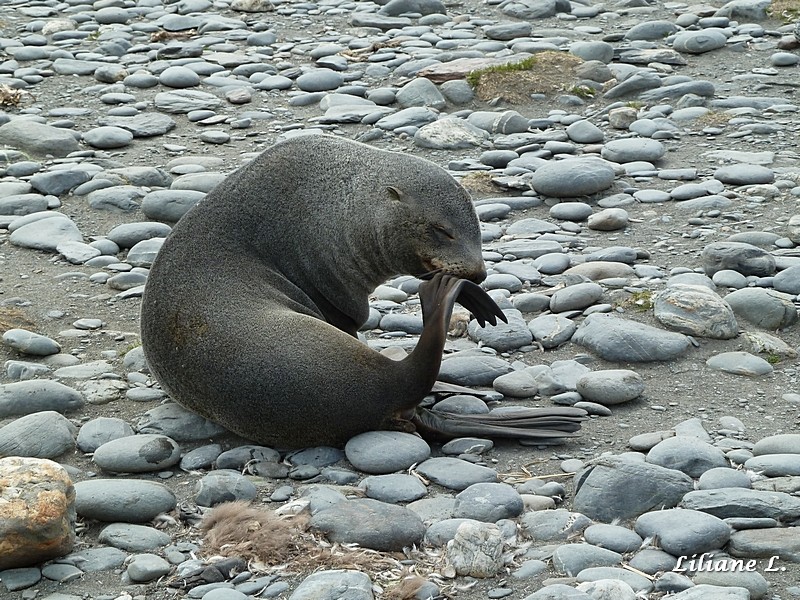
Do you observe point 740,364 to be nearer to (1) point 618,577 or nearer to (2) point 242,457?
(1) point 618,577

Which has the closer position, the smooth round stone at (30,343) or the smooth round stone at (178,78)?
the smooth round stone at (30,343)

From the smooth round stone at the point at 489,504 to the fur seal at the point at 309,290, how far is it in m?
0.70

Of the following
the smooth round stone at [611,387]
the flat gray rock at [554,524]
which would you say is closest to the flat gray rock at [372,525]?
the flat gray rock at [554,524]

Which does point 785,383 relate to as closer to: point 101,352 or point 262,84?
point 101,352

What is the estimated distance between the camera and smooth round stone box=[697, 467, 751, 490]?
176 inches

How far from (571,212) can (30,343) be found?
143 inches

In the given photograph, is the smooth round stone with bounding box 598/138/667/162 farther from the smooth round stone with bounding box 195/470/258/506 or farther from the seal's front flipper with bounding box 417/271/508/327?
the smooth round stone with bounding box 195/470/258/506

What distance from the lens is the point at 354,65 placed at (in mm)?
11312

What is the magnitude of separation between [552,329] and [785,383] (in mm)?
1233

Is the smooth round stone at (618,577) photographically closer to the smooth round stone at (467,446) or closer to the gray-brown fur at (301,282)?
the smooth round stone at (467,446)

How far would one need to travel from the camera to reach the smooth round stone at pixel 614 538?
4059 mm

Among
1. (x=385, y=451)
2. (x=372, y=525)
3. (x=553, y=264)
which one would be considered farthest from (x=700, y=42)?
(x=372, y=525)

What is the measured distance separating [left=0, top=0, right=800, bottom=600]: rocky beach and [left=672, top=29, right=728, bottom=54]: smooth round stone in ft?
0.12

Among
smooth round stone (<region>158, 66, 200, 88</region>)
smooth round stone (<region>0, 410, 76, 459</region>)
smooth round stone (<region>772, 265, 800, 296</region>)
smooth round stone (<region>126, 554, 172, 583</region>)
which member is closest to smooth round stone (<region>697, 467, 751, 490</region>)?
smooth round stone (<region>126, 554, 172, 583</region>)
